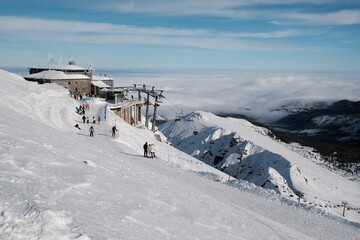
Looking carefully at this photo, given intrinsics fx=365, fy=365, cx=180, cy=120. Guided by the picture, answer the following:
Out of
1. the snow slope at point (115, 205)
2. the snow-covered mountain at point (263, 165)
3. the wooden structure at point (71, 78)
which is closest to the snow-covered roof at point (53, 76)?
the wooden structure at point (71, 78)

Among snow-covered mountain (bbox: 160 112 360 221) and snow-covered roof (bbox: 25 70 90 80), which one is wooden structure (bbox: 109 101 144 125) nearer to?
snow-covered roof (bbox: 25 70 90 80)

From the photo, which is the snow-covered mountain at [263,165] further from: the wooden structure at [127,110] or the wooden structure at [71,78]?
the wooden structure at [71,78]

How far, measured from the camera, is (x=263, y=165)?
7631 centimetres

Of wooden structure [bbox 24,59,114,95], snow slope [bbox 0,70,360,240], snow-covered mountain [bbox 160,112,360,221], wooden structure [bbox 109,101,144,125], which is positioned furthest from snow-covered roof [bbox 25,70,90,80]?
snow slope [bbox 0,70,360,240]

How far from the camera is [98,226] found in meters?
8.92

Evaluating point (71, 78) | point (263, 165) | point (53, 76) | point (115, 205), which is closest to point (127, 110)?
point (71, 78)

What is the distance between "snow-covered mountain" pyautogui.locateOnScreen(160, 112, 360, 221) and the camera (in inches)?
2454

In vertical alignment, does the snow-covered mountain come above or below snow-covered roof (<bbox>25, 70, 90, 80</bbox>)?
below

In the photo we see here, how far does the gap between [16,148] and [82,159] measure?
323 centimetres

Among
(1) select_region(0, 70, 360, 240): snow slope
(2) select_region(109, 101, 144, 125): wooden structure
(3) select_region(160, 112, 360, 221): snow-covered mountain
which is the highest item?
(1) select_region(0, 70, 360, 240): snow slope

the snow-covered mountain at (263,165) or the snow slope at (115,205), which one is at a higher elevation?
the snow slope at (115,205)

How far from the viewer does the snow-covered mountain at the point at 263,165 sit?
6232 centimetres

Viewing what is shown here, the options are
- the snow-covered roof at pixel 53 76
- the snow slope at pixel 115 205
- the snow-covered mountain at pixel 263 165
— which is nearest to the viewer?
the snow slope at pixel 115 205

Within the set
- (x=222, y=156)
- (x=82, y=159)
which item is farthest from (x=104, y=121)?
(x=222, y=156)
